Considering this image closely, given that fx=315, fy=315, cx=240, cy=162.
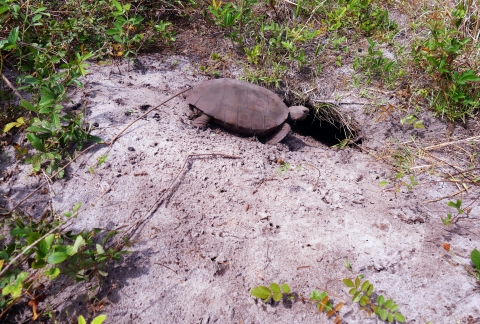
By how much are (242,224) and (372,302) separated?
3.41ft

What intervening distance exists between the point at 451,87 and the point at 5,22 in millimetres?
4827

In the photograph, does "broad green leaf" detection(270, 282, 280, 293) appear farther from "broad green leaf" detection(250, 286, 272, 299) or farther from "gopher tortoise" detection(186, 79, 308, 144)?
"gopher tortoise" detection(186, 79, 308, 144)

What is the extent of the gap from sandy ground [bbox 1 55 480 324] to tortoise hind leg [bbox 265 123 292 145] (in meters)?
0.25

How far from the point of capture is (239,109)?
3.38m

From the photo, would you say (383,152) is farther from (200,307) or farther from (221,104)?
(200,307)

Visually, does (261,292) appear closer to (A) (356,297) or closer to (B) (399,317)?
(A) (356,297)

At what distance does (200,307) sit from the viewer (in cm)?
202

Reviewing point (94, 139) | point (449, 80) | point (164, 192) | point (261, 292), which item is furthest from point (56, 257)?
point (449, 80)

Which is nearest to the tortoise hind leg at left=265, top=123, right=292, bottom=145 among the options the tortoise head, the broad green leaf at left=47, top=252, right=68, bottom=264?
the tortoise head

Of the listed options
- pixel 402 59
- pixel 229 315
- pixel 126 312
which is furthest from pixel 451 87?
pixel 126 312

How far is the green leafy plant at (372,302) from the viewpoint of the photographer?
6.33ft

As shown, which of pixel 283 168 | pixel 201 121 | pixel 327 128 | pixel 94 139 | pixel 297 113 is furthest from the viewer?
pixel 327 128

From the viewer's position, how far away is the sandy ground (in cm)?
204

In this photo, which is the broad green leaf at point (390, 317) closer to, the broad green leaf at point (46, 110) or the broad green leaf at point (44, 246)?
the broad green leaf at point (44, 246)
